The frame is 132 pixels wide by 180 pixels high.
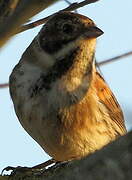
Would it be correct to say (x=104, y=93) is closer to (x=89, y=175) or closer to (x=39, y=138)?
(x=39, y=138)

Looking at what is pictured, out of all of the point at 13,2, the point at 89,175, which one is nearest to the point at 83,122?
the point at 13,2

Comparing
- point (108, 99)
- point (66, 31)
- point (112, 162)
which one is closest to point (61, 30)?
point (66, 31)

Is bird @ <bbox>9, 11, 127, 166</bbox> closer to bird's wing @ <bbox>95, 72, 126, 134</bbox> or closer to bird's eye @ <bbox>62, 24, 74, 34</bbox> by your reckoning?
bird's eye @ <bbox>62, 24, 74, 34</bbox>

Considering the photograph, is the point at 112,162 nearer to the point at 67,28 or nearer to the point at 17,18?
the point at 17,18

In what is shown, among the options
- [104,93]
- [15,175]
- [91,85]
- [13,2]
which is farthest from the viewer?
[104,93]

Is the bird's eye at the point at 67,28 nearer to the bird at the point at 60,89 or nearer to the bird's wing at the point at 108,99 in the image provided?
the bird at the point at 60,89
